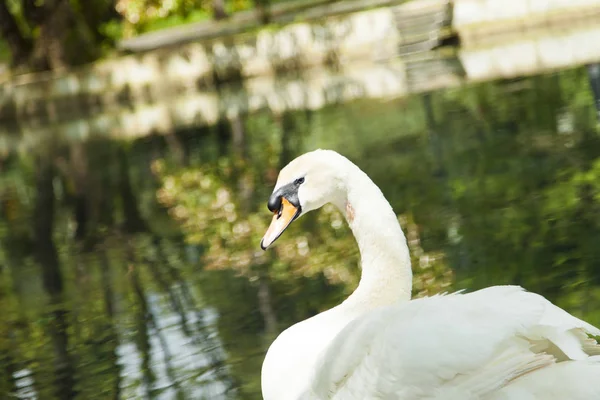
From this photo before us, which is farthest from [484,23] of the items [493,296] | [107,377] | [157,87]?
[493,296]

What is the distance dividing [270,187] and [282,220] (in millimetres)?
7511

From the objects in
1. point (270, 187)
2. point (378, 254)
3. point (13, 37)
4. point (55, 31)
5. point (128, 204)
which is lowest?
point (378, 254)

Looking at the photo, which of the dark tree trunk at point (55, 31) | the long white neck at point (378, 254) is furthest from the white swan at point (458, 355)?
the dark tree trunk at point (55, 31)

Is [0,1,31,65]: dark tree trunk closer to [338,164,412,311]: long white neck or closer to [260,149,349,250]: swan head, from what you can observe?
[260,149,349,250]: swan head

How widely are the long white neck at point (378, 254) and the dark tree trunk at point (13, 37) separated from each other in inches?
1216

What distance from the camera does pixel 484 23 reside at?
2334 centimetres

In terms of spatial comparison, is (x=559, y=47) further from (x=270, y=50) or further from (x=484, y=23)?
(x=270, y=50)

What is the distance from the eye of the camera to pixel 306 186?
4707 millimetres

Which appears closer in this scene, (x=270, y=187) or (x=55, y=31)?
(x=270, y=187)

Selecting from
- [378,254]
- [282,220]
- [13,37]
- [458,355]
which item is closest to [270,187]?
[282,220]

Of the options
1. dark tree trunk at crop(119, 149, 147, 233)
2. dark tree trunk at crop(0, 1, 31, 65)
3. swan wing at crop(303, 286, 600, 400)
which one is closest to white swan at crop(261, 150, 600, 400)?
swan wing at crop(303, 286, 600, 400)

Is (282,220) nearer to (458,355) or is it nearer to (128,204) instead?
(458,355)

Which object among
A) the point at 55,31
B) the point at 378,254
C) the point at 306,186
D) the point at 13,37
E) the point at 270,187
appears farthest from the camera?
the point at 13,37

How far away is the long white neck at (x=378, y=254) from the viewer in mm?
4438
